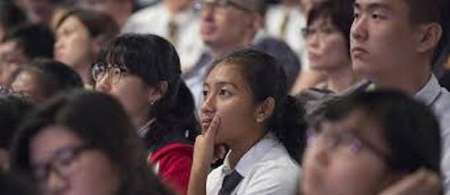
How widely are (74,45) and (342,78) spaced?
150cm

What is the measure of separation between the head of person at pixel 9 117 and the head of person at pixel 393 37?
0.95 metres

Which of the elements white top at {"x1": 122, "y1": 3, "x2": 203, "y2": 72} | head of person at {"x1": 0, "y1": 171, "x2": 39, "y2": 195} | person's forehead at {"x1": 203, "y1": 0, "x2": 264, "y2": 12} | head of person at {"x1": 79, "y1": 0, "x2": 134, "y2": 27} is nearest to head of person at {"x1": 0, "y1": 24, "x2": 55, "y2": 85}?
person's forehead at {"x1": 203, "y1": 0, "x2": 264, "y2": 12}

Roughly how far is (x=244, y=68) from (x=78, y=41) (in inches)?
96.9

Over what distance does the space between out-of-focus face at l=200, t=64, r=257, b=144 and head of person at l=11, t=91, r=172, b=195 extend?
1.05 meters

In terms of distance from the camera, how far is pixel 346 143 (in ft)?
10.7

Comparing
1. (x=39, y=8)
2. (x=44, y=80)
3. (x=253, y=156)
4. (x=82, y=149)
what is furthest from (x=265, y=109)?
(x=39, y=8)

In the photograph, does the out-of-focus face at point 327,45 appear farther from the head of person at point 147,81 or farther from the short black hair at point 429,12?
the short black hair at point 429,12

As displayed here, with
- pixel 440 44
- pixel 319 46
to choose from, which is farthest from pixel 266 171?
pixel 319 46

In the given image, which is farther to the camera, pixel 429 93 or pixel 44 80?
pixel 44 80

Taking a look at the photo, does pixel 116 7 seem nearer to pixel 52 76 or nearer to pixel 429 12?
pixel 52 76

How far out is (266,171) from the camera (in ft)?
14.7

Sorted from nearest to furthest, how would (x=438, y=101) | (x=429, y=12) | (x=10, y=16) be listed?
(x=438, y=101), (x=429, y=12), (x=10, y=16)

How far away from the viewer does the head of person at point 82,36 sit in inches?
272

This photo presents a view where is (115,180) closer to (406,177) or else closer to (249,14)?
(406,177)
